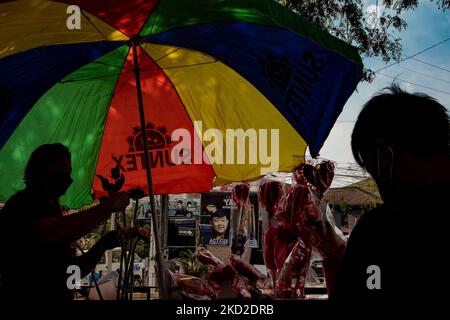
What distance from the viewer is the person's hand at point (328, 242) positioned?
1717 millimetres

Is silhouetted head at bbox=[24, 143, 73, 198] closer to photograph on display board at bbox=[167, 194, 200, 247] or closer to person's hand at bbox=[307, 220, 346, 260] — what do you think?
person's hand at bbox=[307, 220, 346, 260]

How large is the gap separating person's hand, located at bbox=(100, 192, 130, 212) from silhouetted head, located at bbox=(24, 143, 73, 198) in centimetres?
28

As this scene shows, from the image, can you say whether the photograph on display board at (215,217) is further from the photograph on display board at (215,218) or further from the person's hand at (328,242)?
the person's hand at (328,242)

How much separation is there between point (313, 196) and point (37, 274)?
7.77 feet

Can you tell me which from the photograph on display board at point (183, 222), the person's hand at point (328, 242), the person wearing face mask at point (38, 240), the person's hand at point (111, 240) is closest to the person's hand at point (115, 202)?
the person wearing face mask at point (38, 240)

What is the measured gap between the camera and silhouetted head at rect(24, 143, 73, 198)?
1.93m

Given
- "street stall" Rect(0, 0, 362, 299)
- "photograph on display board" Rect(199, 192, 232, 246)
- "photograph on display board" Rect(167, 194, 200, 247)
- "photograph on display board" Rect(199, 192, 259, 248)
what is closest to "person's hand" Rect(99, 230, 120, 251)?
"street stall" Rect(0, 0, 362, 299)

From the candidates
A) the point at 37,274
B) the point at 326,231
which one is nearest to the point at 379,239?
the point at 326,231

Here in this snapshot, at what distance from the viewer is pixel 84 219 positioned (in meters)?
1.72

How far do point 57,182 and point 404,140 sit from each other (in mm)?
1435

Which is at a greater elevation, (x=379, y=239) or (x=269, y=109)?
(x=269, y=109)

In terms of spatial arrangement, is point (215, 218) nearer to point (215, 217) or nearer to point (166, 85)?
point (215, 217)

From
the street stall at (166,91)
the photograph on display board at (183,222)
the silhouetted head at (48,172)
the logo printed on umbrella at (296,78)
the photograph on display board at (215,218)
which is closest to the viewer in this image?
the silhouetted head at (48,172)
